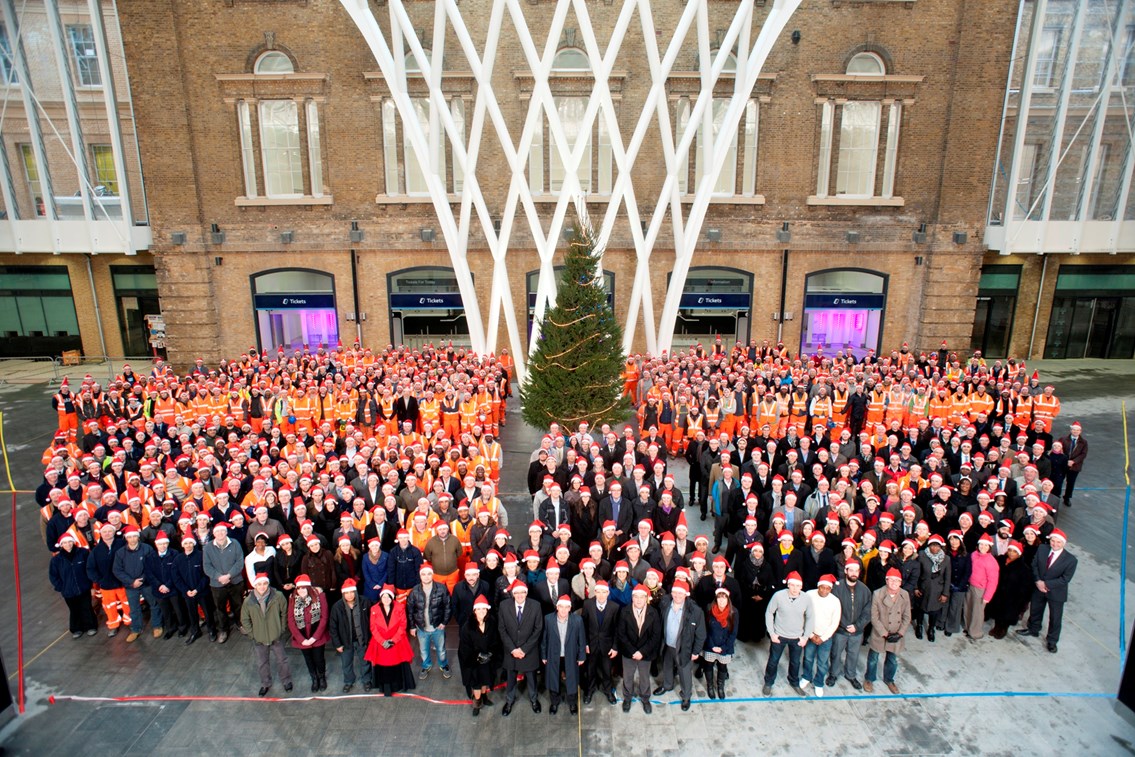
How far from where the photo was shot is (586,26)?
53.2ft

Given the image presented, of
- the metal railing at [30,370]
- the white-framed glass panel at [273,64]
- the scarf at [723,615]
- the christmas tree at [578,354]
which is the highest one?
the white-framed glass panel at [273,64]

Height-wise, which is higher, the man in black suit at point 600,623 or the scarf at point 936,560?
the scarf at point 936,560

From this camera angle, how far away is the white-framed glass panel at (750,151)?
2227 cm

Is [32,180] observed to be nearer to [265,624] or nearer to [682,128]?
[682,128]

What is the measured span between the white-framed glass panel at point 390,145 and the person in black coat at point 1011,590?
2028cm

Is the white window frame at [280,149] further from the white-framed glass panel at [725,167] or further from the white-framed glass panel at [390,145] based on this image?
the white-framed glass panel at [725,167]

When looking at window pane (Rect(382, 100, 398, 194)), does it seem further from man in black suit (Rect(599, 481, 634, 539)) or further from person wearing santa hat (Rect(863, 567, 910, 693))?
person wearing santa hat (Rect(863, 567, 910, 693))

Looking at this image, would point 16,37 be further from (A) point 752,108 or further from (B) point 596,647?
(B) point 596,647

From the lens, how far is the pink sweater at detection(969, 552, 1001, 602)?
7.96 m

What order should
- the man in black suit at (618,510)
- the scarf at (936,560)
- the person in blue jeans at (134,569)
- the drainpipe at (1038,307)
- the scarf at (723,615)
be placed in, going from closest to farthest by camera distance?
1. the scarf at (723,615)
2. the scarf at (936,560)
3. the person in blue jeans at (134,569)
4. the man in black suit at (618,510)
5. the drainpipe at (1038,307)

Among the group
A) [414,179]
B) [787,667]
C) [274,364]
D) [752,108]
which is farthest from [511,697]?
[752,108]

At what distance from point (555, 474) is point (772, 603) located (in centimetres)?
422

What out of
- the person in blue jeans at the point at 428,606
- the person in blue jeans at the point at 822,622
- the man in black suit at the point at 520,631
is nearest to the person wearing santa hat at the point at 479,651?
the man in black suit at the point at 520,631

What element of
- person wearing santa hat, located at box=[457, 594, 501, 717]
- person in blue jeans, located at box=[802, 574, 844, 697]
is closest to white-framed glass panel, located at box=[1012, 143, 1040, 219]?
person in blue jeans, located at box=[802, 574, 844, 697]
